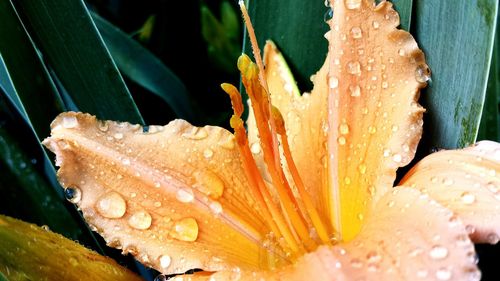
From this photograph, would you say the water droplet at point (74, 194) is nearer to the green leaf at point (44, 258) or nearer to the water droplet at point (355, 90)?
the green leaf at point (44, 258)

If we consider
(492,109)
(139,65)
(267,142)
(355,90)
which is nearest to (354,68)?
(355,90)

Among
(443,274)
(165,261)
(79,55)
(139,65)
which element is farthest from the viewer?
(139,65)

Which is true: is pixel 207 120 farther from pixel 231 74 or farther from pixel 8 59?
pixel 8 59

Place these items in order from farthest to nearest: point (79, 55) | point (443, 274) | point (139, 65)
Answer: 1. point (139, 65)
2. point (79, 55)
3. point (443, 274)

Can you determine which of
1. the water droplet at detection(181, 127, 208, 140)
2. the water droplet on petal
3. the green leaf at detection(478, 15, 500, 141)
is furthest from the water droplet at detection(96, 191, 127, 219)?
the green leaf at detection(478, 15, 500, 141)

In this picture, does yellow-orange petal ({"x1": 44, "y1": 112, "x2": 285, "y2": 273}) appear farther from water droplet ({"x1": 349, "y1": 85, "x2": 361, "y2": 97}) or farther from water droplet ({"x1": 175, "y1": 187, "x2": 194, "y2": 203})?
water droplet ({"x1": 349, "y1": 85, "x2": 361, "y2": 97})

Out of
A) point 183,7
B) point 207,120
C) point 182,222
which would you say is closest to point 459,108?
point 182,222

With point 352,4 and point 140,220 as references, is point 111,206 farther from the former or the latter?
point 352,4
